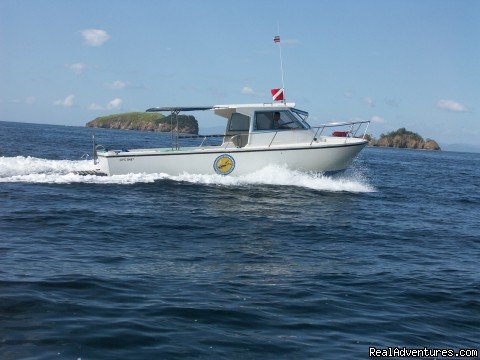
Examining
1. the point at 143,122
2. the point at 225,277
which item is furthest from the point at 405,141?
the point at 225,277

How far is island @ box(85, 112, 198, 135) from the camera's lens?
144 meters

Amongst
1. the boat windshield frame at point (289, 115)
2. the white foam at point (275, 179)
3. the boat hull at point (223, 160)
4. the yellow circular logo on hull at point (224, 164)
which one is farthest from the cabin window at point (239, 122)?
the white foam at point (275, 179)

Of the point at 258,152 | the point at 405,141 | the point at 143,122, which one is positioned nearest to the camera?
the point at 258,152

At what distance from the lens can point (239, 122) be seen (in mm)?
19500

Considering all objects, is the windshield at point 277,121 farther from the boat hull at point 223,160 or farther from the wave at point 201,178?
the wave at point 201,178

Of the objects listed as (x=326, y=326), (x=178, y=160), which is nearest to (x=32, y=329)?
(x=326, y=326)

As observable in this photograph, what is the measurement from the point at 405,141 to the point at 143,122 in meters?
87.2

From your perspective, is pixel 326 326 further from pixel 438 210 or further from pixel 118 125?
pixel 118 125

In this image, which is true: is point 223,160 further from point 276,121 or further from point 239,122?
point 276,121

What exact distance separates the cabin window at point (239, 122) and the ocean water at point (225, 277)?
4508 mm

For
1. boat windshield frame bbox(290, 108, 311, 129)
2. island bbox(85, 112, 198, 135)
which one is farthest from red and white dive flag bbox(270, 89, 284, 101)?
island bbox(85, 112, 198, 135)

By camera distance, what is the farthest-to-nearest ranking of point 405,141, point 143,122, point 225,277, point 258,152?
point 143,122
point 405,141
point 258,152
point 225,277

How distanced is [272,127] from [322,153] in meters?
2.11

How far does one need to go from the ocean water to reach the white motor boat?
9.68 ft
